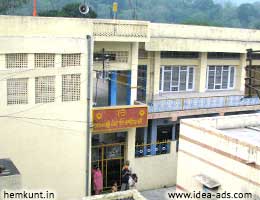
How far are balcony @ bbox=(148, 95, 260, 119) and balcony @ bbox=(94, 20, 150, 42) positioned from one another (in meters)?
3.37

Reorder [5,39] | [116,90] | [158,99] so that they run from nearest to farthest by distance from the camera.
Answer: [5,39] < [116,90] < [158,99]

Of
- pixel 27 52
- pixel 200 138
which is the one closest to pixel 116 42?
pixel 27 52

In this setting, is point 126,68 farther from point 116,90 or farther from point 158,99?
point 158,99

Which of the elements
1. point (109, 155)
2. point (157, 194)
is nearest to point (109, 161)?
point (109, 155)

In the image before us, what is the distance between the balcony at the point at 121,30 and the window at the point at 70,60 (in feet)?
3.62

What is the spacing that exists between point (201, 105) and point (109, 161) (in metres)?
5.35

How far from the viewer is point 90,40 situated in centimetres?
1648

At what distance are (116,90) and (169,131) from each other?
3794 mm

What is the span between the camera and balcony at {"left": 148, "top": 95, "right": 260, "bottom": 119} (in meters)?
19.8

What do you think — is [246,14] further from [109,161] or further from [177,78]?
[109,161]

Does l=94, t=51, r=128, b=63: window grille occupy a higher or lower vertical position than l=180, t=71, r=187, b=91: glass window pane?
higher

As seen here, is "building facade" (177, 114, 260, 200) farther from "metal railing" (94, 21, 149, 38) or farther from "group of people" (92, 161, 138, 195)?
"metal railing" (94, 21, 149, 38)

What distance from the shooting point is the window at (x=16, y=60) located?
50.3 ft

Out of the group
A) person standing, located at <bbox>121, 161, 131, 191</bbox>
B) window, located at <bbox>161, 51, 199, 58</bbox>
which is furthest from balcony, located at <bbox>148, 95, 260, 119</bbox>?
person standing, located at <bbox>121, 161, 131, 191</bbox>
